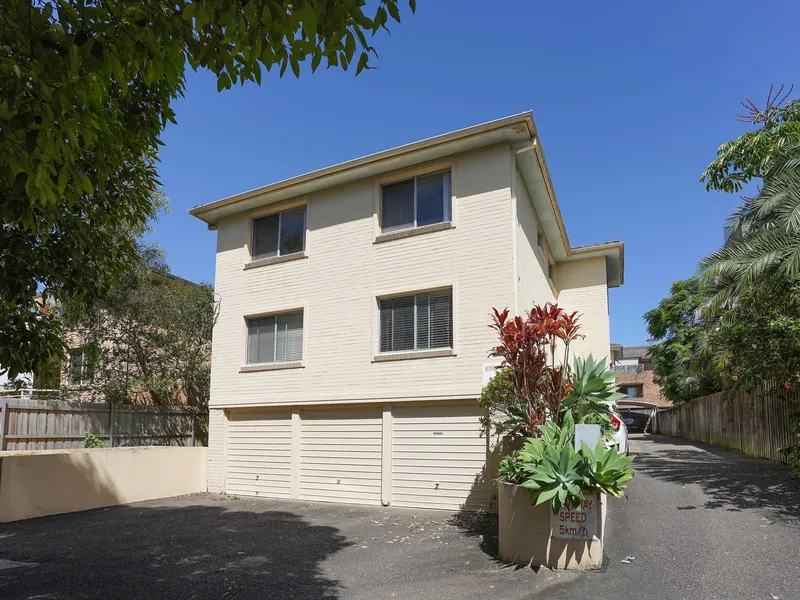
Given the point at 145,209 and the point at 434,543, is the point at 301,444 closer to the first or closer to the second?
the point at 434,543

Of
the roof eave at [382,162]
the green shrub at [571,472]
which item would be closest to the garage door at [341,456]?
the roof eave at [382,162]

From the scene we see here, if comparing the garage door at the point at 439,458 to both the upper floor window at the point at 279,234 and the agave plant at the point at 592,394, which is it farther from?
the upper floor window at the point at 279,234

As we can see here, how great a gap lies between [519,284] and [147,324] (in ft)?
34.2

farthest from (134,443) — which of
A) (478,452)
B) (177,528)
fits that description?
(478,452)

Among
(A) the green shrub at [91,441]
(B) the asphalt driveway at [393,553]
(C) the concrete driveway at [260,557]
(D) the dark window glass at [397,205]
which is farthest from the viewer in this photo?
(A) the green shrub at [91,441]

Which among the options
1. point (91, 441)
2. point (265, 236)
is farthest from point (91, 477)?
point (265, 236)

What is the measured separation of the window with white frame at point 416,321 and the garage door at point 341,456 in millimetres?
1597

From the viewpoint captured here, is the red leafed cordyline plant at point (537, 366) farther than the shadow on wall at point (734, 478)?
No

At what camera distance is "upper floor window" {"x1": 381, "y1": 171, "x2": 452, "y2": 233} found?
1291cm

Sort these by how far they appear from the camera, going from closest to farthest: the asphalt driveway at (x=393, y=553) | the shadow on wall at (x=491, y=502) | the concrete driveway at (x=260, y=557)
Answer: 1. the asphalt driveway at (x=393, y=553)
2. the concrete driveway at (x=260, y=557)
3. the shadow on wall at (x=491, y=502)

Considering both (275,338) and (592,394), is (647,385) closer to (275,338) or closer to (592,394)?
(275,338)

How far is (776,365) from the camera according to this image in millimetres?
13242

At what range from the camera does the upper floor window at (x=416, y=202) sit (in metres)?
12.9

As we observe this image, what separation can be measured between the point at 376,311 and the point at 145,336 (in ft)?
24.2
